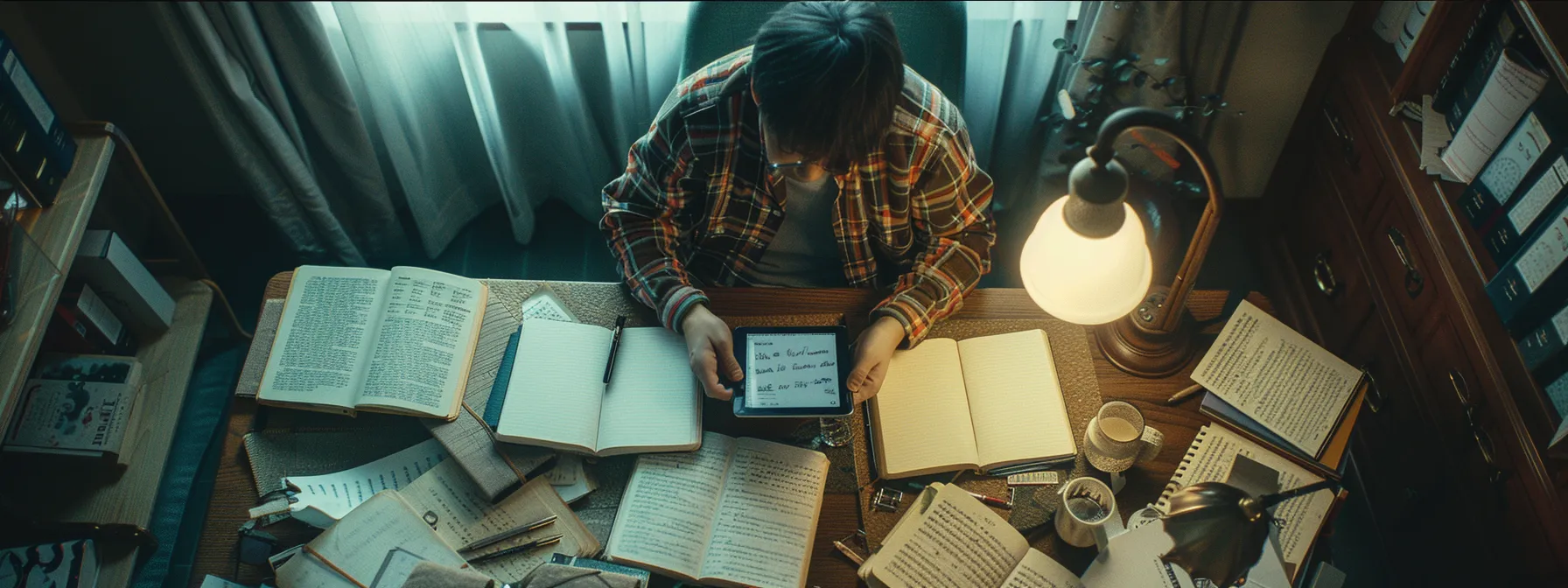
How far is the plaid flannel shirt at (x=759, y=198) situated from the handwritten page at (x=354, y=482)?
15.3 inches

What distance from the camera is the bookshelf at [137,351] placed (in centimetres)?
156

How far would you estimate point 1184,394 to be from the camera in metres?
1.36

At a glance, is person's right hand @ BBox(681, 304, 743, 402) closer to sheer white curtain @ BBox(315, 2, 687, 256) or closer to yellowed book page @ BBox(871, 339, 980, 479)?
yellowed book page @ BBox(871, 339, 980, 479)

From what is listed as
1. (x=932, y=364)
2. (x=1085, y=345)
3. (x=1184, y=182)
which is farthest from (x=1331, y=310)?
(x=932, y=364)

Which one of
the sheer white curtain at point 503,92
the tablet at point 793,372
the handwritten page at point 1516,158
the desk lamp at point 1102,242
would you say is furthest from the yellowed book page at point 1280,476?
the sheer white curtain at point 503,92

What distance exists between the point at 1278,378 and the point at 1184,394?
14 cm

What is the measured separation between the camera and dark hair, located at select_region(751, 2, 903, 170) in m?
1.12

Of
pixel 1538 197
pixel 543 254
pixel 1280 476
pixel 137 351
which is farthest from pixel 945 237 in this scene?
pixel 137 351

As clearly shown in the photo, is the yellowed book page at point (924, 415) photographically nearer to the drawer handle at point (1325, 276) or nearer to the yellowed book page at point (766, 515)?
the yellowed book page at point (766, 515)

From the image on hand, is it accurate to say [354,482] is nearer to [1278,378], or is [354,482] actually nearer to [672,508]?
[672,508]

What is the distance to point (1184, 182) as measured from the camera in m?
2.12

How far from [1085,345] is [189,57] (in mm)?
1845

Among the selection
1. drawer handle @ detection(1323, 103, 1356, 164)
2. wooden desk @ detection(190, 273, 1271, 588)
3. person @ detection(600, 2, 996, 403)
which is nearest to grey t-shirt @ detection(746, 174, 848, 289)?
person @ detection(600, 2, 996, 403)

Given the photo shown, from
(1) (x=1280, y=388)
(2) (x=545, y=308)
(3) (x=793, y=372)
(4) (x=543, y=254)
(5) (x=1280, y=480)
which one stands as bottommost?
(4) (x=543, y=254)
